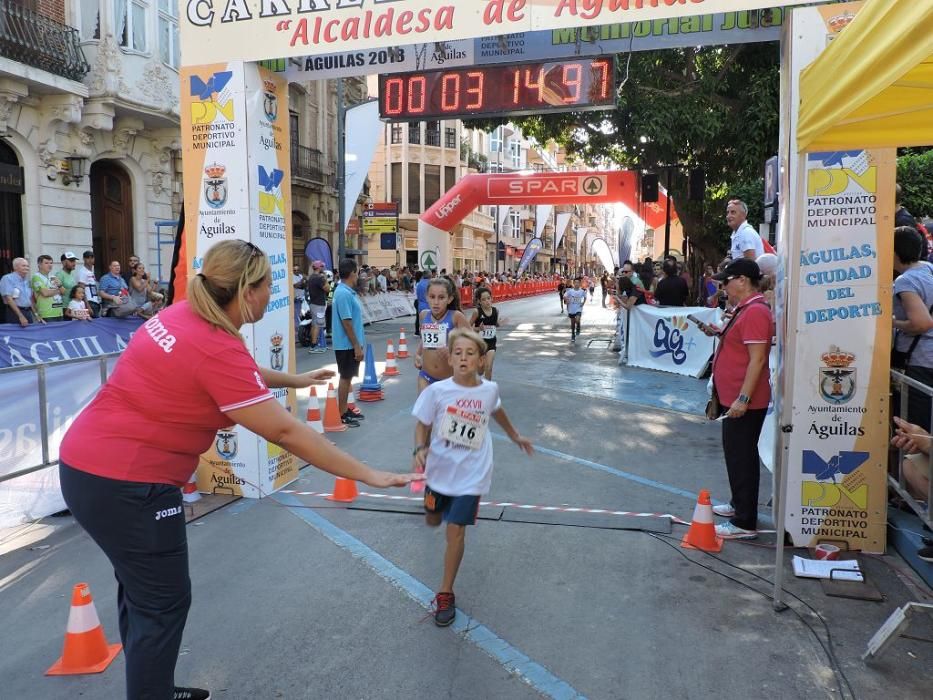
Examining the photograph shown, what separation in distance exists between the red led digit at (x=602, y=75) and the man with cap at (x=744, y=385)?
6.77 feet

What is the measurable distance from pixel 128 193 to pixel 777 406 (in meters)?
18.4

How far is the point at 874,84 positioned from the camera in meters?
2.71

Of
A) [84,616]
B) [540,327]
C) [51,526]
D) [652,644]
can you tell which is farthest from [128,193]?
[652,644]

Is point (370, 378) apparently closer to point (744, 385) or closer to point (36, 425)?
point (36, 425)

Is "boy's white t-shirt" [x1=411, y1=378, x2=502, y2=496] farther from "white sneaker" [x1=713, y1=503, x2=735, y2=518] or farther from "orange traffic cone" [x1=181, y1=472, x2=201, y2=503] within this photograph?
"orange traffic cone" [x1=181, y1=472, x2=201, y2=503]

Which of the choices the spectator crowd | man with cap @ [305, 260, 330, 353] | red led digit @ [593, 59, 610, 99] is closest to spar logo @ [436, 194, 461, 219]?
man with cap @ [305, 260, 330, 353]

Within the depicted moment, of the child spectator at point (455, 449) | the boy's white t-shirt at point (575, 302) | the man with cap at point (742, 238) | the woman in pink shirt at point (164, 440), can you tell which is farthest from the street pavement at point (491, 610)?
the boy's white t-shirt at point (575, 302)

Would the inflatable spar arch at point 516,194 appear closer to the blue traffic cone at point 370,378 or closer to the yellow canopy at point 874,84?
the blue traffic cone at point 370,378

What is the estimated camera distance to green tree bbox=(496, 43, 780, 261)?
47.7 feet

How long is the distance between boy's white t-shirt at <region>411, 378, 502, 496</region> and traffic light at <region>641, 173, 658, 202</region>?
15.1 meters

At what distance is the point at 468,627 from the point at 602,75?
4.69m

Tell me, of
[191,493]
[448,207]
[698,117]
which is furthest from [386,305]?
[191,493]

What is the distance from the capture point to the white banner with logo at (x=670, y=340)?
12609 millimetres

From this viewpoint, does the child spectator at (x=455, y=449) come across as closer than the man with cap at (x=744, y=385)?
Yes
